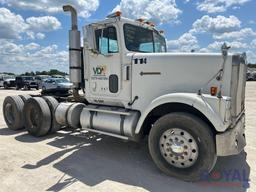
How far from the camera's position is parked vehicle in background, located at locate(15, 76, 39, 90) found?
3003 centimetres

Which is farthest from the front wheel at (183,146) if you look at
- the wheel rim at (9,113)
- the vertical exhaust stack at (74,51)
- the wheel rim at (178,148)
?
the wheel rim at (9,113)

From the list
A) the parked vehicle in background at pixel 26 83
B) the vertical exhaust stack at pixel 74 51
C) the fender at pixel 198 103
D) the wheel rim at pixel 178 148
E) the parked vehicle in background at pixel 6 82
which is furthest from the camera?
the parked vehicle in background at pixel 6 82

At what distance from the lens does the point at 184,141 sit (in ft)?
14.1

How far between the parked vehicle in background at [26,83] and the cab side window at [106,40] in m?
26.4

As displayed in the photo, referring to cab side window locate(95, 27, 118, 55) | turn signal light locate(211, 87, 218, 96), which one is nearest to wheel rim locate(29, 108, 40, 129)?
cab side window locate(95, 27, 118, 55)

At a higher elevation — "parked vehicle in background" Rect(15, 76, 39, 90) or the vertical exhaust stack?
the vertical exhaust stack

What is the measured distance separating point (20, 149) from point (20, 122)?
2.08m

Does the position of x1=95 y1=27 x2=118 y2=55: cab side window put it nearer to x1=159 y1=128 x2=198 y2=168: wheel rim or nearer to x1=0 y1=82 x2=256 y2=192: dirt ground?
x1=159 y1=128 x2=198 y2=168: wheel rim

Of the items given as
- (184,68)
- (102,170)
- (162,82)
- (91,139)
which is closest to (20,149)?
(91,139)

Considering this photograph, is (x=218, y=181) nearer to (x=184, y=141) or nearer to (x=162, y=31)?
(x=184, y=141)

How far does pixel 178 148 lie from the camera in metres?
4.31

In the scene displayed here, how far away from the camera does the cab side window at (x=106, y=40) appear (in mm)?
5410

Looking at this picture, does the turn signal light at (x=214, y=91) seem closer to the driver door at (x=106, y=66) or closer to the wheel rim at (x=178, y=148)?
the wheel rim at (x=178, y=148)

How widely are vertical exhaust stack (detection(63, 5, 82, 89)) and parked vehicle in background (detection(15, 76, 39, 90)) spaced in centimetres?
2535
